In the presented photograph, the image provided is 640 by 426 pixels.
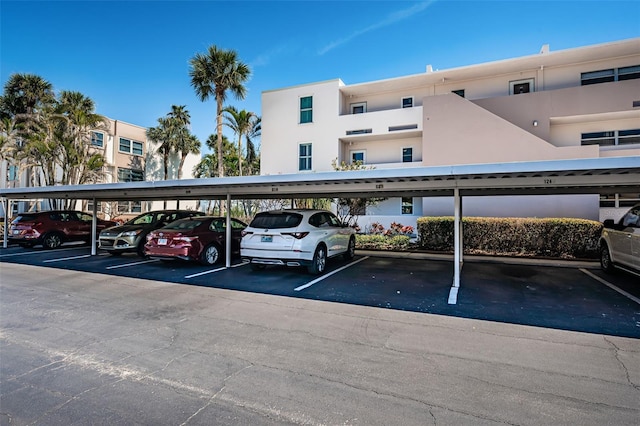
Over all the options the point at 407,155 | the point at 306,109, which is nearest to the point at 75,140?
the point at 306,109

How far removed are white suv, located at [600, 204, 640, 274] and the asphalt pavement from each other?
12.7 ft

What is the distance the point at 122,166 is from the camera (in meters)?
28.1

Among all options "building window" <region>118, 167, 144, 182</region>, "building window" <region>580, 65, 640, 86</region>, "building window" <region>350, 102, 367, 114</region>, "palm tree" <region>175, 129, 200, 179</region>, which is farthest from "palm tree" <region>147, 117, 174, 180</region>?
"building window" <region>580, 65, 640, 86</region>

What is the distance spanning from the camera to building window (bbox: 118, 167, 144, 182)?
28078 mm

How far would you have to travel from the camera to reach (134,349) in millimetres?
4230

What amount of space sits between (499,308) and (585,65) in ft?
58.4

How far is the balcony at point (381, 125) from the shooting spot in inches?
777

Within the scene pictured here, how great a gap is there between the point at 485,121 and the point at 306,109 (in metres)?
10.7

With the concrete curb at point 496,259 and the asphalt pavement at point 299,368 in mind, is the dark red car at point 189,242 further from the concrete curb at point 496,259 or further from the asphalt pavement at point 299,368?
the concrete curb at point 496,259

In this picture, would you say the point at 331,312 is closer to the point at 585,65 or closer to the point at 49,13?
the point at 49,13

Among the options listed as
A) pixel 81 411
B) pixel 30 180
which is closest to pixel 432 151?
pixel 81 411

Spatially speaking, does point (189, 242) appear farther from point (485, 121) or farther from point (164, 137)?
point (164, 137)

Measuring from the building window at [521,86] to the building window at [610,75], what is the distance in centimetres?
220

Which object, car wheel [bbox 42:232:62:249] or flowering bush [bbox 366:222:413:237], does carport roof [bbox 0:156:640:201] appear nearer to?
car wheel [bbox 42:232:62:249]
